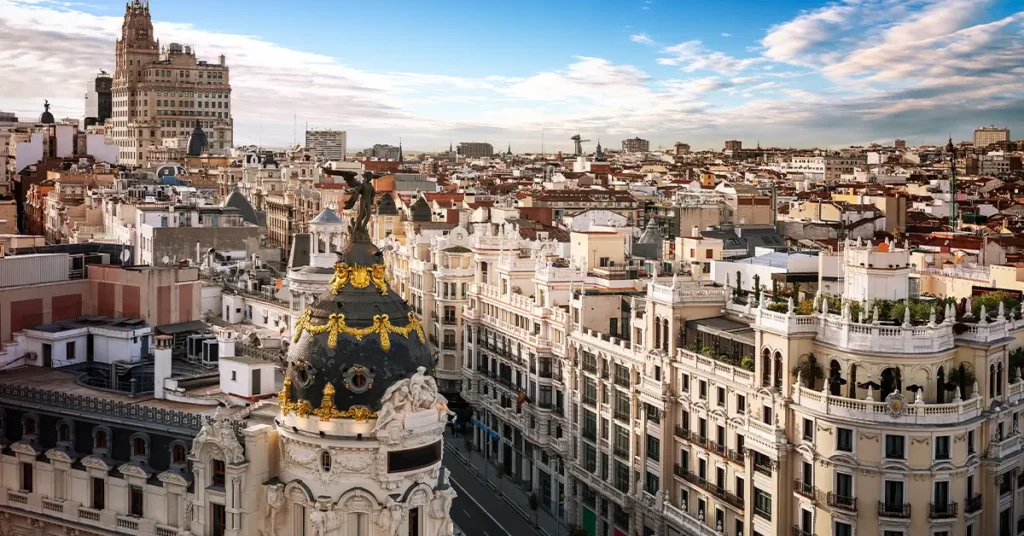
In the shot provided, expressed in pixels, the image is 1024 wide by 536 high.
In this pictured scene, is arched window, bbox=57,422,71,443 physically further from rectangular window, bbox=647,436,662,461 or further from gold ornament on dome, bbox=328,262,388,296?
rectangular window, bbox=647,436,662,461

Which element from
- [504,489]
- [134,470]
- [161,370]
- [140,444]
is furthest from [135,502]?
[504,489]

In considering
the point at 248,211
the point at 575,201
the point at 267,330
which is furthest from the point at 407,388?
the point at 575,201

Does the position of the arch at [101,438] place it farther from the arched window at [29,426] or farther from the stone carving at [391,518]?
the stone carving at [391,518]

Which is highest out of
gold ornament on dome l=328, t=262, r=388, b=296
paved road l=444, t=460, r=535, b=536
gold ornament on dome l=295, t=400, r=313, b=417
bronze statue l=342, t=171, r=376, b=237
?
bronze statue l=342, t=171, r=376, b=237

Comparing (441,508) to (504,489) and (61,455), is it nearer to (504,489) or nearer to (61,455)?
(61,455)

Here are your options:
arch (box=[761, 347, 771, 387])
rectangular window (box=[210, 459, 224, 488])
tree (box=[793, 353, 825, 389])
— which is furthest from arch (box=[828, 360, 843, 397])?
rectangular window (box=[210, 459, 224, 488])

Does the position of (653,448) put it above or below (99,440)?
below
